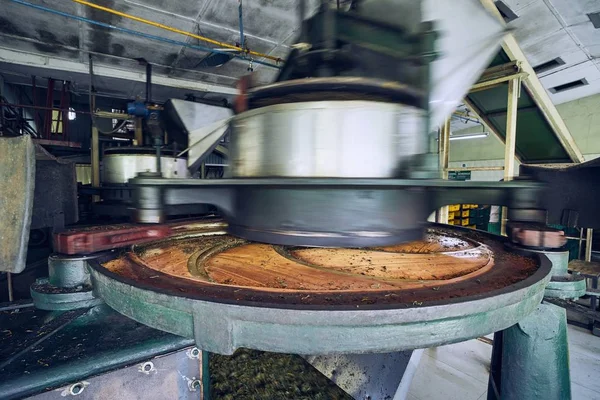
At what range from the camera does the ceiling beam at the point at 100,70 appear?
468 centimetres

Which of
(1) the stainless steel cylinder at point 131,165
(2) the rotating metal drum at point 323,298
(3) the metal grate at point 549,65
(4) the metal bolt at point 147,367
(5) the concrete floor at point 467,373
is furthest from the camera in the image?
(3) the metal grate at point 549,65

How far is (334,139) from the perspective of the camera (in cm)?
95

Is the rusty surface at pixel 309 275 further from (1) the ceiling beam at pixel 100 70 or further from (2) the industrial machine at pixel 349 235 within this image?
(1) the ceiling beam at pixel 100 70

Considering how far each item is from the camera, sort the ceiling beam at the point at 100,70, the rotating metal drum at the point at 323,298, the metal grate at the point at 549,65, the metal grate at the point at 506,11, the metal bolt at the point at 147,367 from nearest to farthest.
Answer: the rotating metal drum at the point at 323,298
the metal bolt at the point at 147,367
the metal grate at the point at 506,11
the ceiling beam at the point at 100,70
the metal grate at the point at 549,65

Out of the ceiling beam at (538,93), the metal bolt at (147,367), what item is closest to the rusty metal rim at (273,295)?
the metal bolt at (147,367)

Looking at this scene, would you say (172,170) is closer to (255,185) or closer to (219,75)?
(255,185)

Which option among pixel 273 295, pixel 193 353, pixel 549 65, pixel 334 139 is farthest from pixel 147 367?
pixel 549 65

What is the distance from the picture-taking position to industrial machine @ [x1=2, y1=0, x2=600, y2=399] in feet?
2.02

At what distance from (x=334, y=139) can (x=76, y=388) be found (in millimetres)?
875

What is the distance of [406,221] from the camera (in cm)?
99

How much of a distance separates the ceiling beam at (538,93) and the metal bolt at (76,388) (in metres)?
3.26

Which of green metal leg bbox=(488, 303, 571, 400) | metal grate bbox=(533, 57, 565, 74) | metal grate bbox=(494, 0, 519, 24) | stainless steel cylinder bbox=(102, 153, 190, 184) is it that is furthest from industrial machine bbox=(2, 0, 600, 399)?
metal grate bbox=(533, 57, 565, 74)

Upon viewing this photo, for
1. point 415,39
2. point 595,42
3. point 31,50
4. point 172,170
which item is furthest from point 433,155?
point 595,42

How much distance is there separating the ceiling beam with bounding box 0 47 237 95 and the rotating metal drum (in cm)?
553
